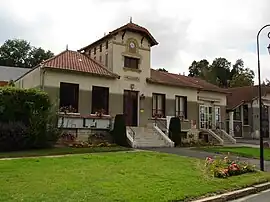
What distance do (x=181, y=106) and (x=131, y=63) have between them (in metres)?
6.09

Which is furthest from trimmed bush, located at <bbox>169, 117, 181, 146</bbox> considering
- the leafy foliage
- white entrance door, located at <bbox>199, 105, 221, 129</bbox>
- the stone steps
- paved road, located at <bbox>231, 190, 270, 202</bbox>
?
the leafy foliage

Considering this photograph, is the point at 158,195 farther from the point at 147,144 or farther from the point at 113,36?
the point at 113,36

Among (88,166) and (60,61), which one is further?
(60,61)

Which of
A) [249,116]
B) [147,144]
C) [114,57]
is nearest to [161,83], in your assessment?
[114,57]

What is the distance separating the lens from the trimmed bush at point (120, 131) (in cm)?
2620

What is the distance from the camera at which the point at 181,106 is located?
34000 millimetres

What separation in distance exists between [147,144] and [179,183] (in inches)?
615

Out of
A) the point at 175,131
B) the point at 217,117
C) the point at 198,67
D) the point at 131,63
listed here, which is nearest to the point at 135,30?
the point at 131,63

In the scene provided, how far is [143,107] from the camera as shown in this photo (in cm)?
3122

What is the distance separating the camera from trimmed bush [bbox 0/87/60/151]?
20.2 meters

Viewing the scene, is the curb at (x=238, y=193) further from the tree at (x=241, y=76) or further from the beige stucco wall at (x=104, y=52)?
the tree at (x=241, y=76)

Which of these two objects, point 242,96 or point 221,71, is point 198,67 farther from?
point 242,96

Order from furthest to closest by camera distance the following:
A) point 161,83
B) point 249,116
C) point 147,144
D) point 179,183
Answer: point 249,116 < point 161,83 < point 147,144 < point 179,183

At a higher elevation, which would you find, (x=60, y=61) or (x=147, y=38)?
(x=147, y=38)
